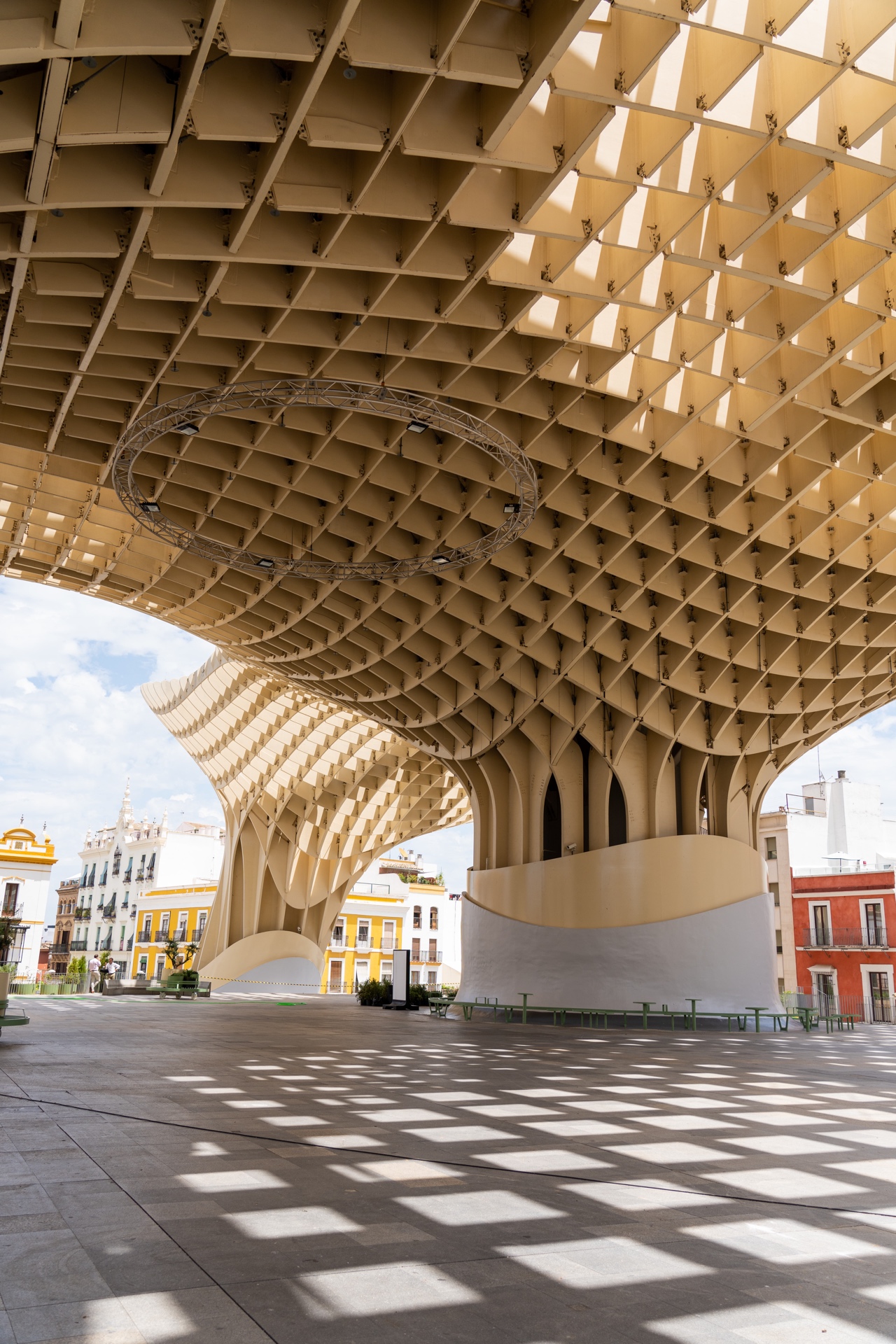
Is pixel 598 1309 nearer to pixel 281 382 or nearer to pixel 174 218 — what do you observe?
pixel 174 218

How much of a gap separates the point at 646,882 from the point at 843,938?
2687cm

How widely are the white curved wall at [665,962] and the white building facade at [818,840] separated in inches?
1028

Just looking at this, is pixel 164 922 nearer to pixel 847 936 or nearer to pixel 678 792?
pixel 847 936

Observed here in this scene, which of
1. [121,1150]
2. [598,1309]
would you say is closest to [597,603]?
[121,1150]

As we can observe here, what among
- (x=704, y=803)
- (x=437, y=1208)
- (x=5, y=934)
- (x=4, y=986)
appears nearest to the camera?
(x=437, y=1208)

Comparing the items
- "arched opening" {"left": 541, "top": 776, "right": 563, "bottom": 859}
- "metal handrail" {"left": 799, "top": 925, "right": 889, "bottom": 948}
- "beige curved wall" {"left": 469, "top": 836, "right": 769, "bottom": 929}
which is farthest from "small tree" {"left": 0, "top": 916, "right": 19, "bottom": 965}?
"metal handrail" {"left": 799, "top": 925, "right": 889, "bottom": 948}

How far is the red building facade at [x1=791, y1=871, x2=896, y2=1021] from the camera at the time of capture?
166 feet

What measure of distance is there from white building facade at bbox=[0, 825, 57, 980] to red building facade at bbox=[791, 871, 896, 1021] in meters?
44.7

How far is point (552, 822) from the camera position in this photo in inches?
1447

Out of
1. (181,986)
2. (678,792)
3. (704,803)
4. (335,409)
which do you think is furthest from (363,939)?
(335,409)

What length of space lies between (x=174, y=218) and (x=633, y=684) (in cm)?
2149

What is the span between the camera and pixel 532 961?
110ft

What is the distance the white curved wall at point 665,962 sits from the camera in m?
31.1

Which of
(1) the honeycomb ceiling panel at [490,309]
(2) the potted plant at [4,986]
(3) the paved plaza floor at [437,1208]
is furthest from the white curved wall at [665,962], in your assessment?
(2) the potted plant at [4,986]
